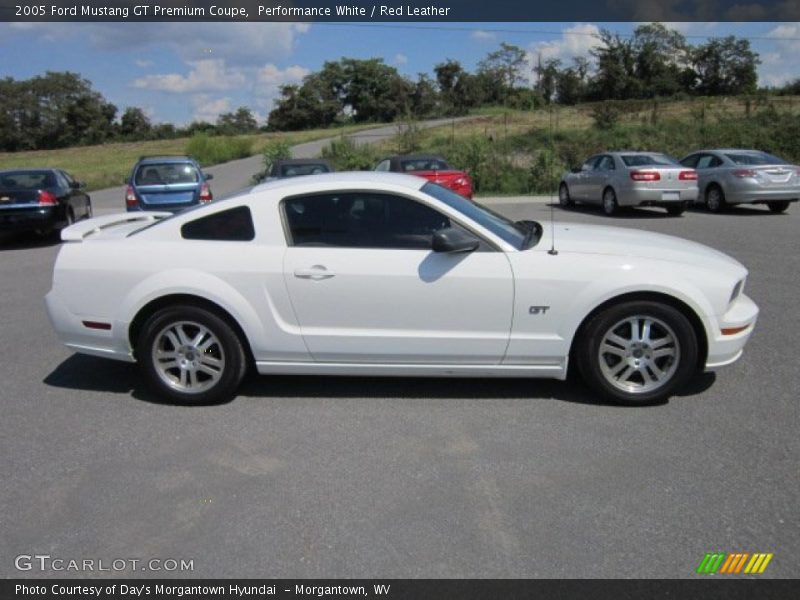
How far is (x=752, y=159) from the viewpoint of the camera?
16.3 m

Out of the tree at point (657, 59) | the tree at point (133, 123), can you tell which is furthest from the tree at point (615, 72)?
the tree at point (133, 123)

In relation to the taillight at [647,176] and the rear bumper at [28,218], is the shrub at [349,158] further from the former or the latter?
the rear bumper at [28,218]

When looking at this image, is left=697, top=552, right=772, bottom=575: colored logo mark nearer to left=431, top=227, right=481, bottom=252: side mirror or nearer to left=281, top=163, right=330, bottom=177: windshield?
left=431, top=227, right=481, bottom=252: side mirror

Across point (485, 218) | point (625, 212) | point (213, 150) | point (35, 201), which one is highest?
point (213, 150)

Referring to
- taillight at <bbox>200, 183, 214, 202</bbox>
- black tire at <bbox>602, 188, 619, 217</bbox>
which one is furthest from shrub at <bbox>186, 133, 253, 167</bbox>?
black tire at <bbox>602, 188, 619, 217</bbox>

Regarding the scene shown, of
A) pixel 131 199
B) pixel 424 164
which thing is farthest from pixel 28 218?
pixel 424 164

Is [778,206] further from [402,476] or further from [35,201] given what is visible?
[35,201]

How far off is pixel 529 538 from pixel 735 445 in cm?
160

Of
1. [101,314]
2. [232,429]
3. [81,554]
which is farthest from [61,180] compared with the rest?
[81,554]

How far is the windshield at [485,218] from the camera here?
15.6 feet

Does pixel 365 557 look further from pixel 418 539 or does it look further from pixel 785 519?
pixel 785 519

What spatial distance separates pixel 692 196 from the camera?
15359 millimetres

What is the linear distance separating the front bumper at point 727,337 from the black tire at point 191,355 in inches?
122

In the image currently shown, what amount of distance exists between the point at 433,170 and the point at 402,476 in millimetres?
14459
